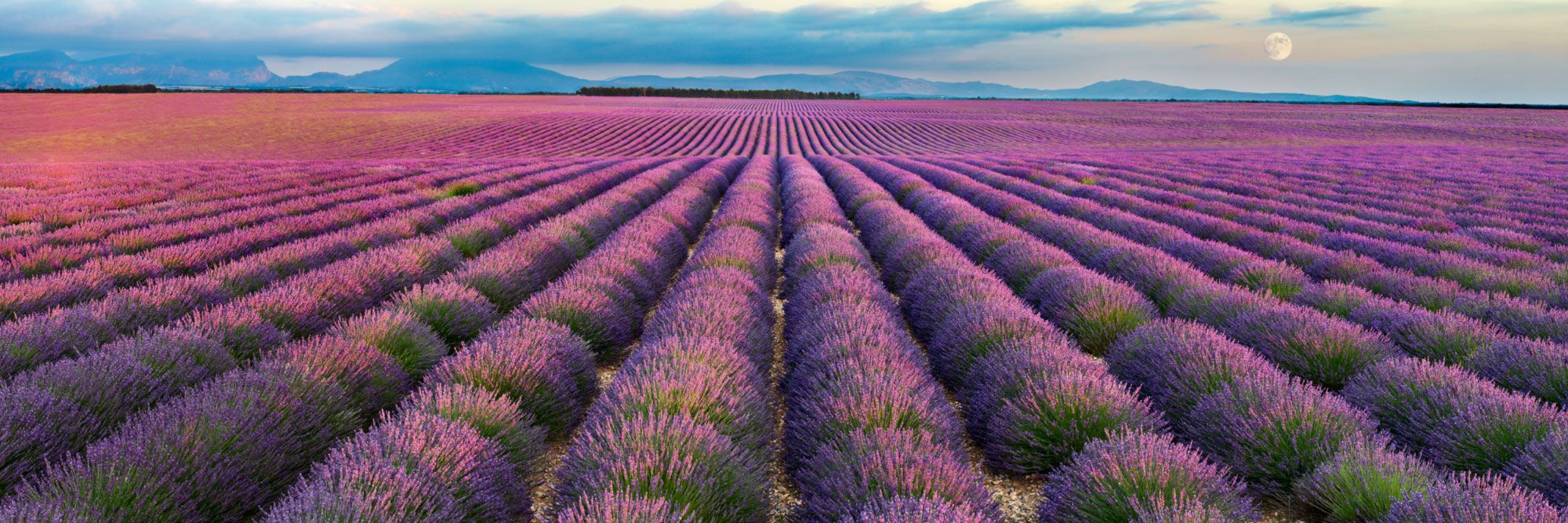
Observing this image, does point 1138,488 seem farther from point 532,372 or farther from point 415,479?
point 532,372

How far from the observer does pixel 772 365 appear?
159 inches

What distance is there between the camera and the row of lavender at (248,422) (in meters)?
1.97

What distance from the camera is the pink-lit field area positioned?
2117mm

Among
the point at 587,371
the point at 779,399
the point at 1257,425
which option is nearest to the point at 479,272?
the point at 587,371

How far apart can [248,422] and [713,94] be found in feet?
307

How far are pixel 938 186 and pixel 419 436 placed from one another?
1219 centimetres

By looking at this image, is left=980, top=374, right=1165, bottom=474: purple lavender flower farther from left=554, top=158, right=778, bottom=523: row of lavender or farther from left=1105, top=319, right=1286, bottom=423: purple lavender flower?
left=554, top=158, right=778, bottom=523: row of lavender

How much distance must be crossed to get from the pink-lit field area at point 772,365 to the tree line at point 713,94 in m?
82.3

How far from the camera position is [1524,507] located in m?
1.78

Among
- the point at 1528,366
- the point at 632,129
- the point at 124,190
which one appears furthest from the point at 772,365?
the point at 632,129

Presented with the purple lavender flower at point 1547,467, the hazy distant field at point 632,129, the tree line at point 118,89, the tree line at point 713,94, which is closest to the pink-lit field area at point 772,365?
the purple lavender flower at point 1547,467

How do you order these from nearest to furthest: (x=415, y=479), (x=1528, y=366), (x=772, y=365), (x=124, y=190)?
(x=415, y=479) → (x=1528, y=366) → (x=772, y=365) → (x=124, y=190)

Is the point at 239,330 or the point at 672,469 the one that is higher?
A: the point at 672,469

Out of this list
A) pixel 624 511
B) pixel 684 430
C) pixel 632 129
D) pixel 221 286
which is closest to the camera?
pixel 624 511
